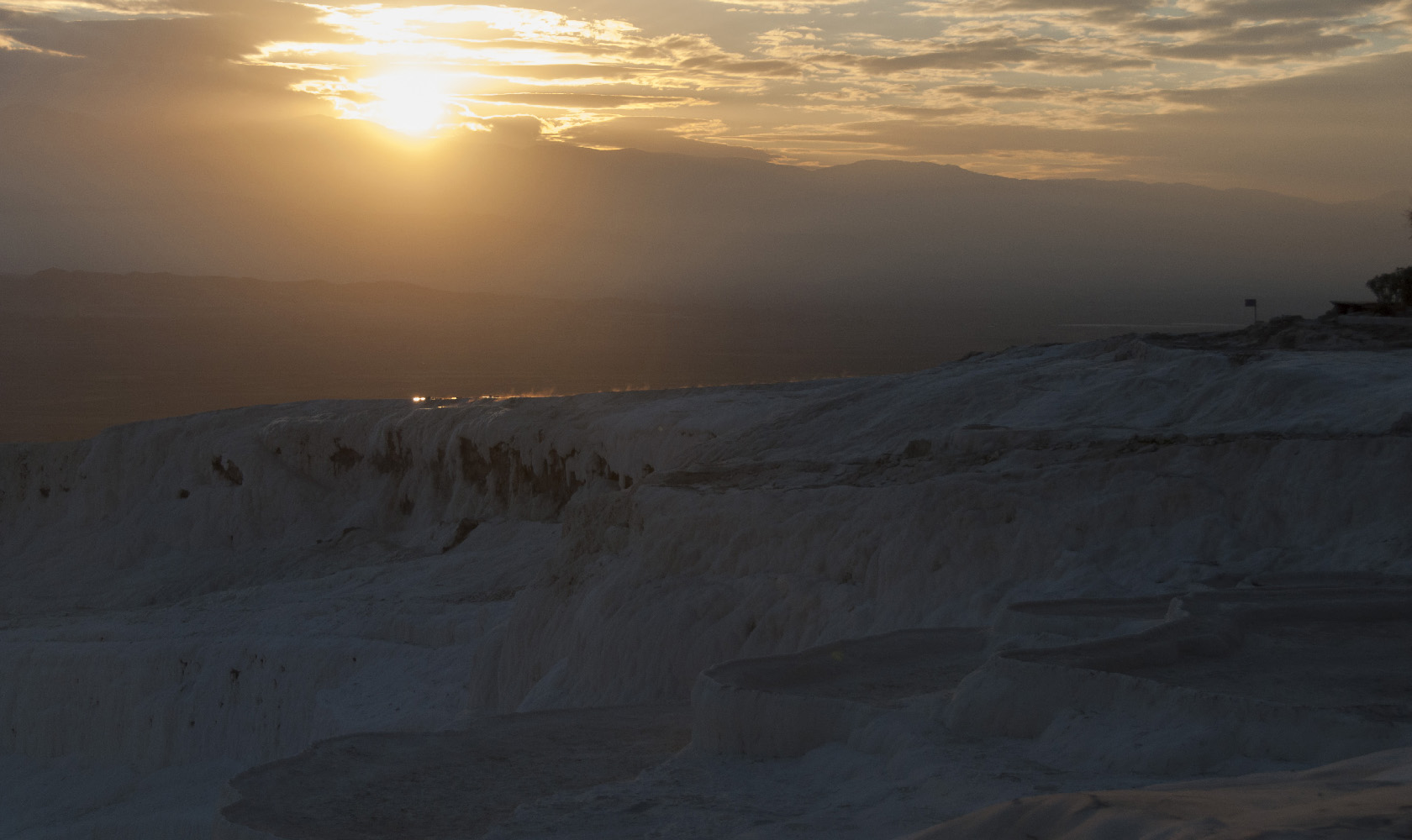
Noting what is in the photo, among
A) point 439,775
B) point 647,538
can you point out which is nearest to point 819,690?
point 439,775

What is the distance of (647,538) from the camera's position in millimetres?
11750

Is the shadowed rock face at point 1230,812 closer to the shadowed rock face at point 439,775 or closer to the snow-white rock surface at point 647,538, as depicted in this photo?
the shadowed rock face at point 439,775

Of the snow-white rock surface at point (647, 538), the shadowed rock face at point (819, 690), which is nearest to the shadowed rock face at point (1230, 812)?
the shadowed rock face at point (819, 690)

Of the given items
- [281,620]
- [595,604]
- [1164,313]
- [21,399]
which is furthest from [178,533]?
[1164,313]

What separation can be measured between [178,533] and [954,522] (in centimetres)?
2224

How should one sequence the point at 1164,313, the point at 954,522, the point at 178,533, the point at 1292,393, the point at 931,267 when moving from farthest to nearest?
1. the point at 931,267
2. the point at 1164,313
3. the point at 178,533
4. the point at 1292,393
5. the point at 954,522

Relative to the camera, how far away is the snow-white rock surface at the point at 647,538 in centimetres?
933

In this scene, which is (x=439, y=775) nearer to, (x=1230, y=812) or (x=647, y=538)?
(x=1230, y=812)

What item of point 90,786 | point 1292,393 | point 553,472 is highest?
point 1292,393

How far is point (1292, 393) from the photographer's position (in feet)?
35.9

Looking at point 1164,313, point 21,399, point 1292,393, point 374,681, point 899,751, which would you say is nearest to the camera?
point 899,751

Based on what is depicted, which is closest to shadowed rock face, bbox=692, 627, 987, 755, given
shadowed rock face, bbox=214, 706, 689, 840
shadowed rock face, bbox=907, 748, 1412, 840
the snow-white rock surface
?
shadowed rock face, bbox=214, 706, 689, 840

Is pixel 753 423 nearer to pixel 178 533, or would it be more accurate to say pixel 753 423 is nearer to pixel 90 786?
pixel 90 786

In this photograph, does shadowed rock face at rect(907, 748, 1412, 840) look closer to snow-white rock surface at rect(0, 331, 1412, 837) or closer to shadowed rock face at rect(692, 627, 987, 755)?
shadowed rock face at rect(692, 627, 987, 755)
